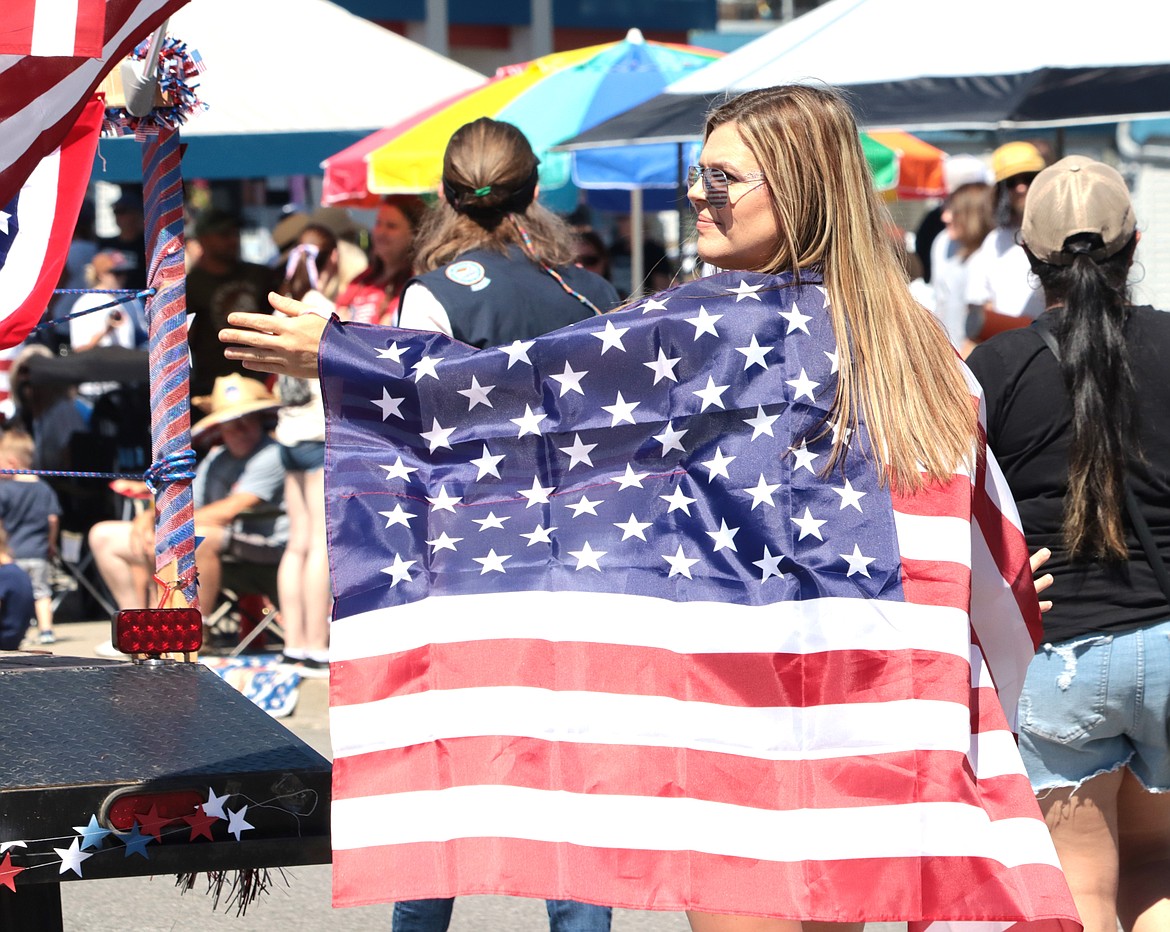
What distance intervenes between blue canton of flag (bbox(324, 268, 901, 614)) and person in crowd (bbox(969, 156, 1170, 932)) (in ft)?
3.36

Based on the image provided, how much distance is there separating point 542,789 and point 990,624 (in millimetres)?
830

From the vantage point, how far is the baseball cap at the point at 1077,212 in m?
3.42

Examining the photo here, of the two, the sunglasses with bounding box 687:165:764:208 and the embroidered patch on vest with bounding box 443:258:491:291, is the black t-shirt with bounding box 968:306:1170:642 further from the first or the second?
the embroidered patch on vest with bounding box 443:258:491:291

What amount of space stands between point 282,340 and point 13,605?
16.3ft

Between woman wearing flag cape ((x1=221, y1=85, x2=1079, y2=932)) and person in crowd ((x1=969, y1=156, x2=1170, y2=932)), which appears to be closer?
woman wearing flag cape ((x1=221, y1=85, x2=1079, y2=932))

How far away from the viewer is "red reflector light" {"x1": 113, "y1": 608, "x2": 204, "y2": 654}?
319 centimetres

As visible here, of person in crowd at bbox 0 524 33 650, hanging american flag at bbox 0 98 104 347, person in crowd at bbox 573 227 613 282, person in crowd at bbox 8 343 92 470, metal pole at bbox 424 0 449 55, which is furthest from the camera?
metal pole at bbox 424 0 449 55

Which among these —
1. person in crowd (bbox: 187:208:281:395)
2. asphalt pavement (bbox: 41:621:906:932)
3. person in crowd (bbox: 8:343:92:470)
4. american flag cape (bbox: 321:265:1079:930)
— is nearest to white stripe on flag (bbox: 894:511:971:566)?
american flag cape (bbox: 321:265:1079:930)

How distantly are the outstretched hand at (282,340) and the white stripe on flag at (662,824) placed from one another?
0.67 meters

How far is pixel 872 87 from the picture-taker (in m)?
6.77

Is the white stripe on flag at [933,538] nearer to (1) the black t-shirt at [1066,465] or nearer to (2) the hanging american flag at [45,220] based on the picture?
(1) the black t-shirt at [1066,465]

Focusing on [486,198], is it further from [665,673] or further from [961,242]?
[961,242]

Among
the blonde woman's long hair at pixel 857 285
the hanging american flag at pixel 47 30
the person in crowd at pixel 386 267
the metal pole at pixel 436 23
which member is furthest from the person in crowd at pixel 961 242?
the metal pole at pixel 436 23

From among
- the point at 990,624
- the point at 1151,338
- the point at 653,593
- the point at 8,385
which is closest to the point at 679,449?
the point at 653,593
